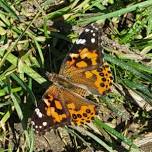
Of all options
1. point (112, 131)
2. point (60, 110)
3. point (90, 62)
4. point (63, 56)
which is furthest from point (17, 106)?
point (112, 131)

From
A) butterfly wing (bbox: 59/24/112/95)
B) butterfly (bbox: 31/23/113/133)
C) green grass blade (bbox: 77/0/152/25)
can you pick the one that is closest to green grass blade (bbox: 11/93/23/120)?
butterfly (bbox: 31/23/113/133)

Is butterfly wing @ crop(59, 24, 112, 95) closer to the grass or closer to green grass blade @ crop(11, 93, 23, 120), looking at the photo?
the grass

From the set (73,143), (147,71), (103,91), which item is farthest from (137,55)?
(73,143)

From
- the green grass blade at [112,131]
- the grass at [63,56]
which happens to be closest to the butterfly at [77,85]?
the green grass blade at [112,131]

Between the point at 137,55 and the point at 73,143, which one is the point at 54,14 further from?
the point at 73,143

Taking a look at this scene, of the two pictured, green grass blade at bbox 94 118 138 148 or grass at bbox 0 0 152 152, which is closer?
green grass blade at bbox 94 118 138 148

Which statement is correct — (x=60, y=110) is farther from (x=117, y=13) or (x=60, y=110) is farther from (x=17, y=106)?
(x=117, y=13)
